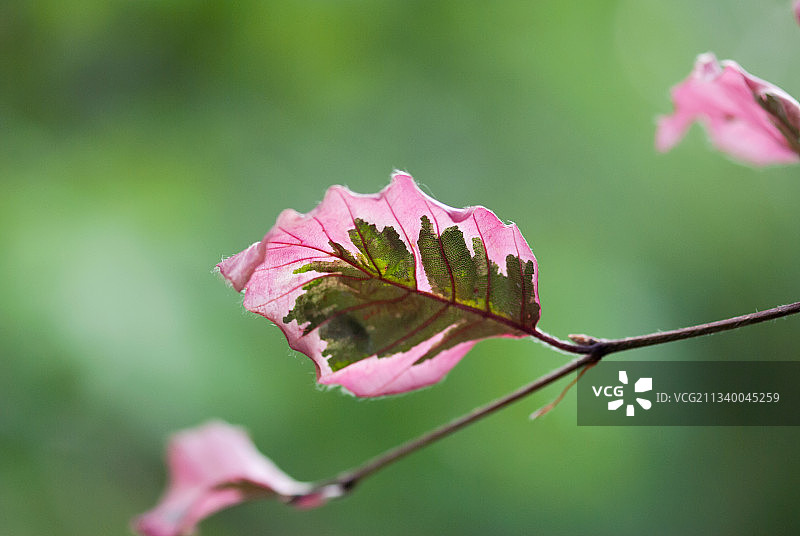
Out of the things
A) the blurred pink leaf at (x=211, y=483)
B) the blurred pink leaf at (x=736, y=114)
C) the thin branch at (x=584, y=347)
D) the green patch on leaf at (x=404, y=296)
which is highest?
the blurred pink leaf at (x=736, y=114)

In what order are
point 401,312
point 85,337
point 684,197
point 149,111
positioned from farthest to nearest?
point 684,197, point 149,111, point 85,337, point 401,312

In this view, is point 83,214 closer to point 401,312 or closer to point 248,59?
point 248,59

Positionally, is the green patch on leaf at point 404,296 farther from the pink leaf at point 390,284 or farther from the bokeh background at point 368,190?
the bokeh background at point 368,190

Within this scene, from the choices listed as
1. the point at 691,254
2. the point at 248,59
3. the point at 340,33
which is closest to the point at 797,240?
the point at 691,254

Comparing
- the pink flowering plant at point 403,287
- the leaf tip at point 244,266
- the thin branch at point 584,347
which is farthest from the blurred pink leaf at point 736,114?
the leaf tip at point 244,266

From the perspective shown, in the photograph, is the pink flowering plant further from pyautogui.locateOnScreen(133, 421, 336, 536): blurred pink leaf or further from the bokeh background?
the bokeh background

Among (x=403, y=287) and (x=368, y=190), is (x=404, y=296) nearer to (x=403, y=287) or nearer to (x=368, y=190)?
(x=403, y=287)
